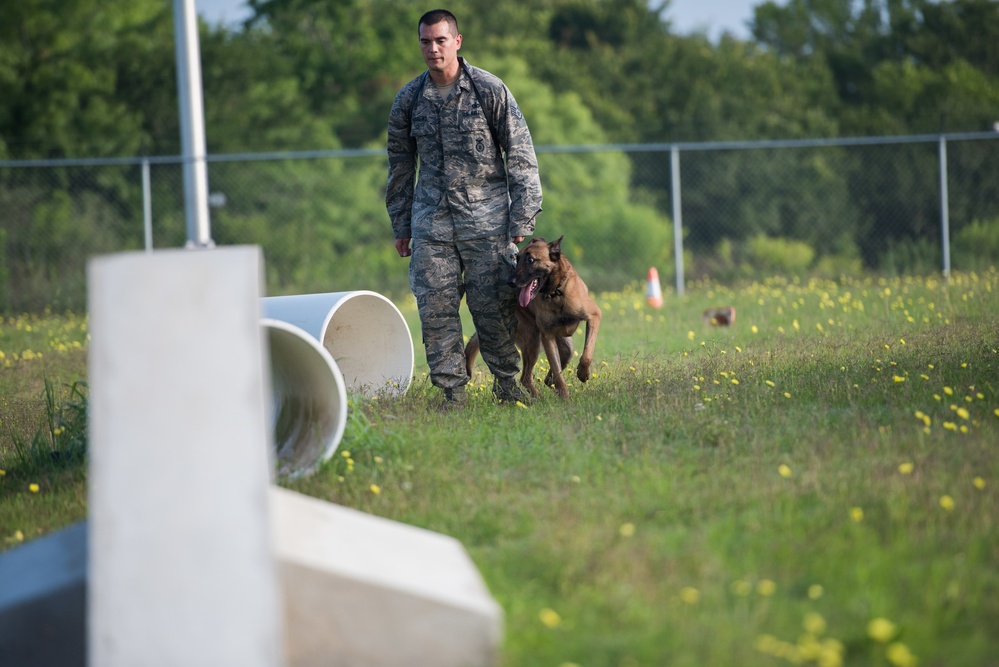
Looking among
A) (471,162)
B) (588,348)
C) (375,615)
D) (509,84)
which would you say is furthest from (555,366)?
(509,84)

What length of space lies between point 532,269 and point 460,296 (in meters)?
0.50

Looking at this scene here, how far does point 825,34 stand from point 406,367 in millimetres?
29344

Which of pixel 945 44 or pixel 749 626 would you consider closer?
pixel 749 626

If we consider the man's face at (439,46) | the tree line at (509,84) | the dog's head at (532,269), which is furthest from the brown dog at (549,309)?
the tree line at (509,84)

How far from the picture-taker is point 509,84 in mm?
24250

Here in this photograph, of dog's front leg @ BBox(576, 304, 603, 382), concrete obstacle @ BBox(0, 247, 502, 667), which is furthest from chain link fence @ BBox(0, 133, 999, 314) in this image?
concrete obstacle @ BBox(0, 247, 502, 667)

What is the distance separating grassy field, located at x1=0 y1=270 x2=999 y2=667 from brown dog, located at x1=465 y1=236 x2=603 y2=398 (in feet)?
0.64

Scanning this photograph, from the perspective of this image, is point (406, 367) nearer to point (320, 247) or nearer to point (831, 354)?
point (831, 354)

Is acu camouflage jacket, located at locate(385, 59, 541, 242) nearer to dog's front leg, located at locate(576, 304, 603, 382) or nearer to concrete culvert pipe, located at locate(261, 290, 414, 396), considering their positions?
dog's front leg, located at locate(576, 304, 603, 382)

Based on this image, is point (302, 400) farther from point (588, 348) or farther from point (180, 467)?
point (180, 467)

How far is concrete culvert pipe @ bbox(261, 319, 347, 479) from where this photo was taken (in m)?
4.63

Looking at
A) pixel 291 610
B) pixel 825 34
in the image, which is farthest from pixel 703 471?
pixel 825 34

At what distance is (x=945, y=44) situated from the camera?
28.6m

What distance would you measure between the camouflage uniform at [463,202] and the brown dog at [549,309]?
173 millimetres
